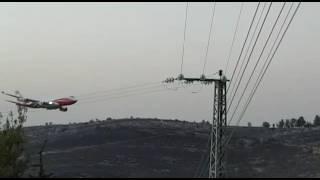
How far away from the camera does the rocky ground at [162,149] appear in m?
87.0

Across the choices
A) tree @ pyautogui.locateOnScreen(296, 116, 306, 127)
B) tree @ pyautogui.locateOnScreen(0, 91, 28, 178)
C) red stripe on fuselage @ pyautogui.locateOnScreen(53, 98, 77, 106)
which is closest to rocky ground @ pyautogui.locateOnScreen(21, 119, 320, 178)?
tree @ pyautogui.locateOnScreen(296, 116, 306, 127)

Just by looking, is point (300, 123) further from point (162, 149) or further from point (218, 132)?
point (218, 132)

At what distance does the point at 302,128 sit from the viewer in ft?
327

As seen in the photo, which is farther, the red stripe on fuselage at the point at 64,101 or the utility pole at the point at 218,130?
the utility pole at the point at 218,130

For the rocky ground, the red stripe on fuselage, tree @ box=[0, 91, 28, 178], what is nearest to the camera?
the red stripe on fuselage

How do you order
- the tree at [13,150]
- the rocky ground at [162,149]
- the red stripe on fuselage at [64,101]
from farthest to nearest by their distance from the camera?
the rocky ground at [162,149]
the tree at [13,150]
the red stripe on fuselage at [64,101]

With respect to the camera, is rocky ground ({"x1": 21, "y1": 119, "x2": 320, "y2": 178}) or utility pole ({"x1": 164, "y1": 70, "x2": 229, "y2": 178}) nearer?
utility pole ({"x1": 164, "y1": 70, "x2": 229, "y2": 178})

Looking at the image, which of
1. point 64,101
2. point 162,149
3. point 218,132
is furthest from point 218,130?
point 162,149

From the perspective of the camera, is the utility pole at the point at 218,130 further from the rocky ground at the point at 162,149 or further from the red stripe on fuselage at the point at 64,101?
Result: the rocky ground at the point at 162,149

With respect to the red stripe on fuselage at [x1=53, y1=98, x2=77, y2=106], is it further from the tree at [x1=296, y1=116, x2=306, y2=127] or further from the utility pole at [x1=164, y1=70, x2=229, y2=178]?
the tree at [x1=296, y1=116, x2=306, y2=127]

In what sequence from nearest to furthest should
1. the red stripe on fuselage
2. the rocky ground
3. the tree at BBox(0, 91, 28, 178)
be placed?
the red stripe on fuselage → the tree at BBox(0, 91, 28, 178) → the rocky ground

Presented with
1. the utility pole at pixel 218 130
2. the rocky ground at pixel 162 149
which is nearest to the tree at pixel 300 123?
the rocky ground at pixel 162 149

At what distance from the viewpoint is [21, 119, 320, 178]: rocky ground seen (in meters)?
87.0

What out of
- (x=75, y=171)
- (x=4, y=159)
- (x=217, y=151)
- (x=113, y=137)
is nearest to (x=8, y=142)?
(x=4, y=159)
